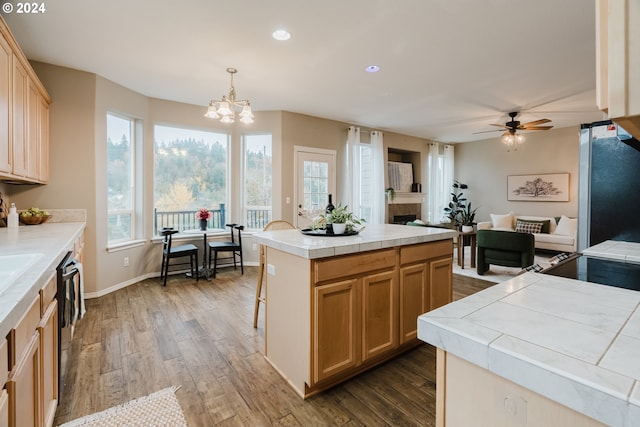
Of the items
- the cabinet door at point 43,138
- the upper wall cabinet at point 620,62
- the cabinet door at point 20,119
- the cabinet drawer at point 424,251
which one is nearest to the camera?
the upper wall cabinet at point 620,62

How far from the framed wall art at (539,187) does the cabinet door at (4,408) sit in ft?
28.3

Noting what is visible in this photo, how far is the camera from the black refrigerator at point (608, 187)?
1885 millimetres

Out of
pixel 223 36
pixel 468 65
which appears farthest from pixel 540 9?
pixel 223 36

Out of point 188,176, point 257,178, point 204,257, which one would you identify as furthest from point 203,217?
point 257,178

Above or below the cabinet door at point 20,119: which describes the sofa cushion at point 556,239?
below

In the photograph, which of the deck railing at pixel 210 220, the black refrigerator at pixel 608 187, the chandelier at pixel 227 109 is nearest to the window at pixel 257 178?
the deck railing at pixel 210 220

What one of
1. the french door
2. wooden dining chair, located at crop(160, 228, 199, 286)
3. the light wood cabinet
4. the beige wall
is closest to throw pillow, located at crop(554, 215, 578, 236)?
the beige wall

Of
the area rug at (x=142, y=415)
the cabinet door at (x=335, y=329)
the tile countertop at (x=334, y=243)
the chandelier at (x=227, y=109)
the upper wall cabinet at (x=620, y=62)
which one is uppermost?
the chandelier at (x=227, y=109)

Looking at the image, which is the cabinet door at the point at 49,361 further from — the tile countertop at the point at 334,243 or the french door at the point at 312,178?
the french door at the point at 312,178

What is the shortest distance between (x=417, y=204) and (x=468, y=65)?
4.67m

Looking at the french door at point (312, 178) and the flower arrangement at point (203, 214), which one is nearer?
the flower arrangement at point (203, 214)

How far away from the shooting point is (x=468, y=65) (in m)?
3.42

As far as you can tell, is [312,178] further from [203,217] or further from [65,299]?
[65,299]

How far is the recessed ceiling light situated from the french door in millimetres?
2573
